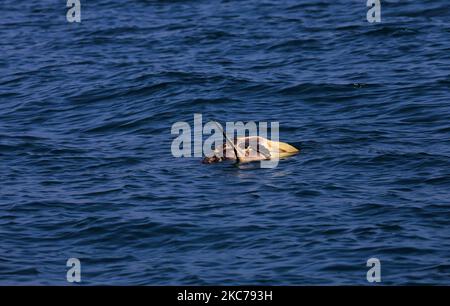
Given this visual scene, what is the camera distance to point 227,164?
16203mm

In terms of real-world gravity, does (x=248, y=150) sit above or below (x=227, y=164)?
above

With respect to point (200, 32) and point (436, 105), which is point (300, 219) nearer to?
point (436, 105)

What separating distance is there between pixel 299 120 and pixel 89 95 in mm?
5224

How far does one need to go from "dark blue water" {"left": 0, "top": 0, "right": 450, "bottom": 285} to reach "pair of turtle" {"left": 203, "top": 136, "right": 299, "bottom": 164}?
30cm

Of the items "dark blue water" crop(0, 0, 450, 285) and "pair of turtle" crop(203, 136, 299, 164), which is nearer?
"dark blue water" crop(0, 0, 450, 285)

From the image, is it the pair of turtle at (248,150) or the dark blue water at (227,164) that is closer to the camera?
the dark blue water at (227,164)

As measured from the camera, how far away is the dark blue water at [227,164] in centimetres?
1266

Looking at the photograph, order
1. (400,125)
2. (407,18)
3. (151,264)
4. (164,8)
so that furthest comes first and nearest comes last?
(164,8) → (407,18) → (400,125) → (151,264)

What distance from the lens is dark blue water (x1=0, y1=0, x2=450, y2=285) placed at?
41.5 feet

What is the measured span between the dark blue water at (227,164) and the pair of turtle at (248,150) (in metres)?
0.30

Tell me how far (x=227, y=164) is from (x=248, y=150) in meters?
0.40
